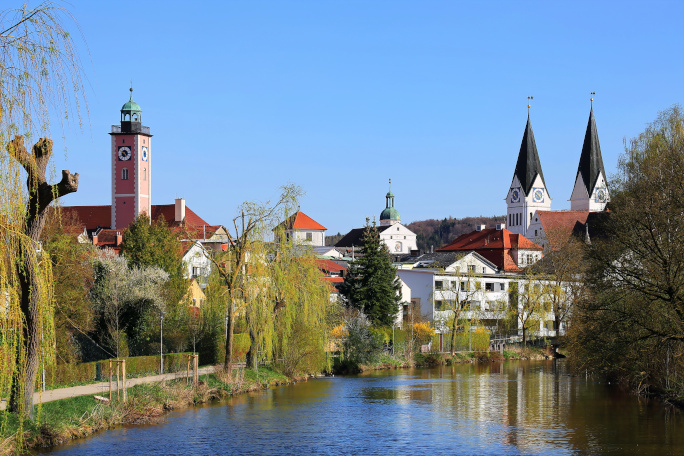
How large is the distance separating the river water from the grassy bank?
523mm

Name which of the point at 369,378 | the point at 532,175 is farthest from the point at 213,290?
the point at 532,175

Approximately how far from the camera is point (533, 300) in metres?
64.1

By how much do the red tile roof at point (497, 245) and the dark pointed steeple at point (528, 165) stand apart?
83.1 feet

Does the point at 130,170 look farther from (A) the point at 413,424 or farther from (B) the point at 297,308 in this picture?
(A) the point at 413,424

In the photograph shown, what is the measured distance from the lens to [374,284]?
180ft

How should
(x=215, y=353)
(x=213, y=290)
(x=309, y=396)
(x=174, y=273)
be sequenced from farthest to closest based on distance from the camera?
(x=174, y=273) → (x=215, y=353) → (x=213, y=290) → (x=309, y=396)

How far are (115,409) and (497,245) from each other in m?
73.9

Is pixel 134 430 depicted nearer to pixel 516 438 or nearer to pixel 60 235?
pixel 516 438

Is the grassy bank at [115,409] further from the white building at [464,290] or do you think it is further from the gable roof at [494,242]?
the gable roof at [494,242]

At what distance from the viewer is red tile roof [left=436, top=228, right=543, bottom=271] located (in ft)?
282

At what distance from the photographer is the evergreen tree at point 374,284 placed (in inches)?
2147

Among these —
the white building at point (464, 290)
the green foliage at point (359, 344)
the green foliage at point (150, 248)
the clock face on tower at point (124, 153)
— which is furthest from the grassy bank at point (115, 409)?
the clock face on tower at point (124, 153)

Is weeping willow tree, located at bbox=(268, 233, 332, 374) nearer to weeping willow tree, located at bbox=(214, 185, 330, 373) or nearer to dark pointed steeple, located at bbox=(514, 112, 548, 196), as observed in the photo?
weeping willow tree, located at bbox=(214, 185, 330, 373)

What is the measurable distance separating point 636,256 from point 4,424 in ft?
77.5
